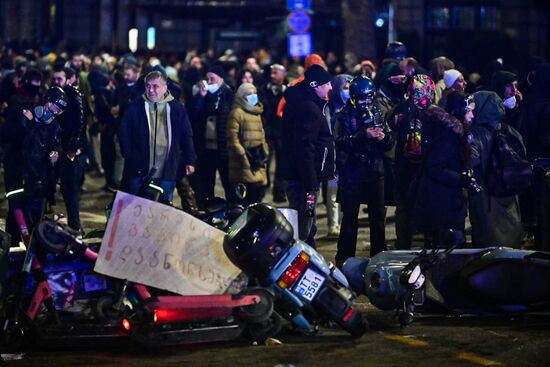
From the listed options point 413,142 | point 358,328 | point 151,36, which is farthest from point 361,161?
point 151,36

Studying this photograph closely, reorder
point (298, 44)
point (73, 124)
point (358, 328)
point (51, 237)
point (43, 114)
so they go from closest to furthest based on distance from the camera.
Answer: point (51, 237) → point (358, 328) → point (43, 114) → point (73, 124) → point (298, 44)

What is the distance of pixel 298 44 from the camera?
3222 centimetres

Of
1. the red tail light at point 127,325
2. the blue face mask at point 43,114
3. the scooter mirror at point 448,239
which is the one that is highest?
the blue face mask at point 43,114

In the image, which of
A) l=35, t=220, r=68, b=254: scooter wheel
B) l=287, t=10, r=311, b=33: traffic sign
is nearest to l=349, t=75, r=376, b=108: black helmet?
l=35, t=220, r=68, b=254: scooter wheel

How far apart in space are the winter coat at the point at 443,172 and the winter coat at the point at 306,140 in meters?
1.28

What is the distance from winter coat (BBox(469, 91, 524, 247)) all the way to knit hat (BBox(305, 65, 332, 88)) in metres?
1.51

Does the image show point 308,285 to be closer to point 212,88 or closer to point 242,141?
point 242,141

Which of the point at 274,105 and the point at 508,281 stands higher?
the point at 274,105

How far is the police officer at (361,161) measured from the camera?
1364 centimetres

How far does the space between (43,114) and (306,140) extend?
244 cm

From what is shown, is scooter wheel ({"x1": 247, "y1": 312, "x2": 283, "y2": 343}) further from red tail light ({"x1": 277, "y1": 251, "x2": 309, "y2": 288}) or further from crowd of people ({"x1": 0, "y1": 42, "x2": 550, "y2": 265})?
crowd of people ({"x1": 0, "y1": 42, "x2": 550, "y2": 265})

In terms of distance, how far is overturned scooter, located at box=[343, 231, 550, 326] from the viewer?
10.9 metres

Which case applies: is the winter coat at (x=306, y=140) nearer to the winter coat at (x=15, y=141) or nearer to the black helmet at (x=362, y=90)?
the black helmet at (x=362, y=90)

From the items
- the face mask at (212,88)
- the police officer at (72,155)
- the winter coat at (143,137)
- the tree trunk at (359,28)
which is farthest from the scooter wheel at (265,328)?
the tree trunk at (359,28)
